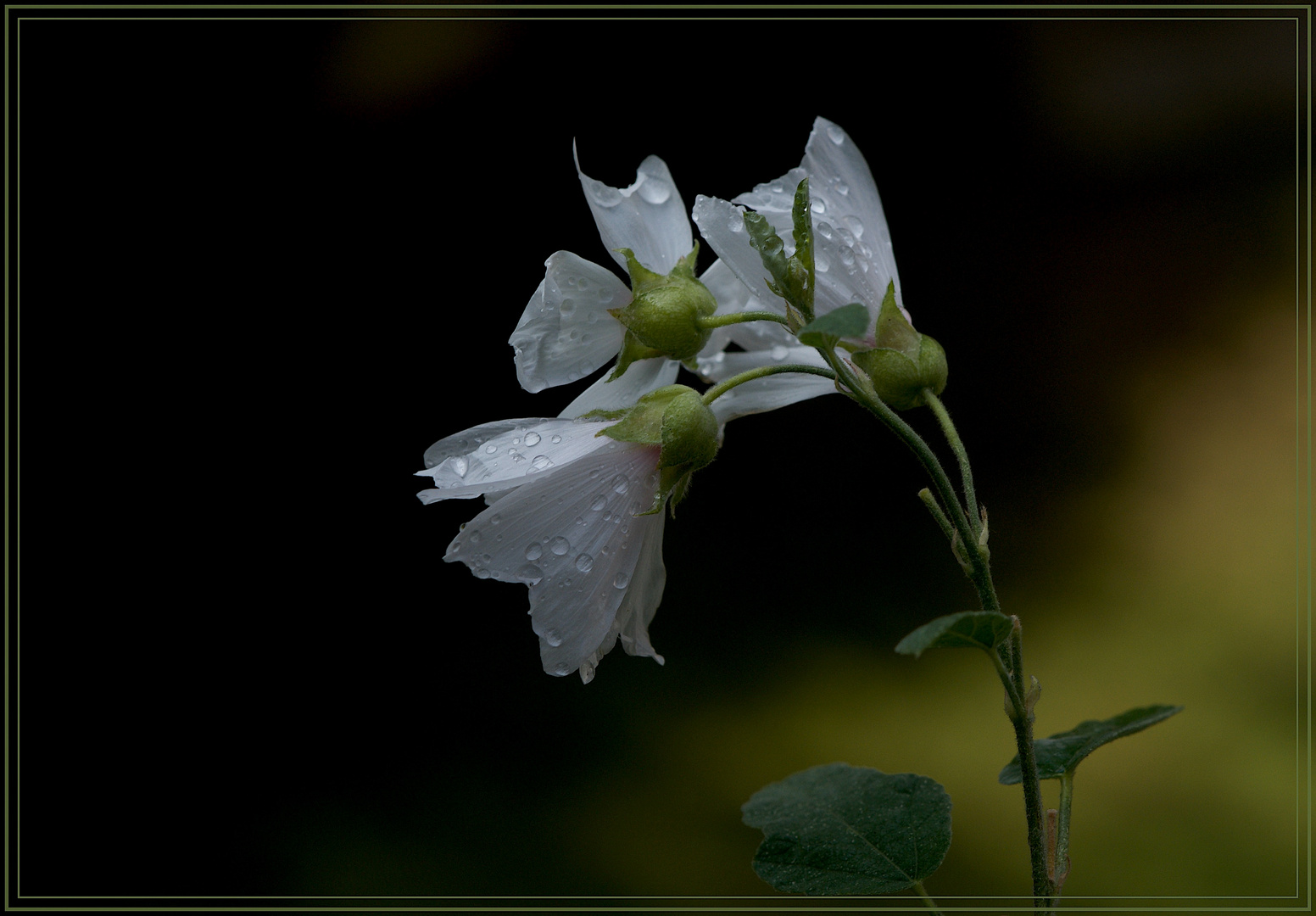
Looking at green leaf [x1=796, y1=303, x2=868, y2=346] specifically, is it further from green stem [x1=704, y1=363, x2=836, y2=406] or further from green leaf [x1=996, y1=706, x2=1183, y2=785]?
green leaf [x1=996, y1=706, x2=1183, y2=785]

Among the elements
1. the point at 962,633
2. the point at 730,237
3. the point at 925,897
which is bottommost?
the point at 925,897

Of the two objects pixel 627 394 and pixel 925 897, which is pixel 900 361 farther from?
pixel 925 897

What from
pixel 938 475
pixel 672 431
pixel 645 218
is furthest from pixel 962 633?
pixel 645 218

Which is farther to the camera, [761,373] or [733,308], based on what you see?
[733,308]

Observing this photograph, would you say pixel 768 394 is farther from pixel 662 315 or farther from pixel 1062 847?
pixel 1062 847

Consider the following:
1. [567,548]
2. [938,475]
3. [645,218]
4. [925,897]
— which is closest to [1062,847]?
[925,897]

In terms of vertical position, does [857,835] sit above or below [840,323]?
below

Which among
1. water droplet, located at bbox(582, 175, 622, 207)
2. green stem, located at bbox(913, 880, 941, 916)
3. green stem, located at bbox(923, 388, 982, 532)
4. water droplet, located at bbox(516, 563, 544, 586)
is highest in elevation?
water droplet, located at bbox(582, 175, 622, 207)

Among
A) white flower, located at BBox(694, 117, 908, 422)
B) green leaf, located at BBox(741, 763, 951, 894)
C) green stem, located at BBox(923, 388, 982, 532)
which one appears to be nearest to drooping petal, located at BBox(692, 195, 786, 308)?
white flower, located at BBox(694, 117, 908, 422)
